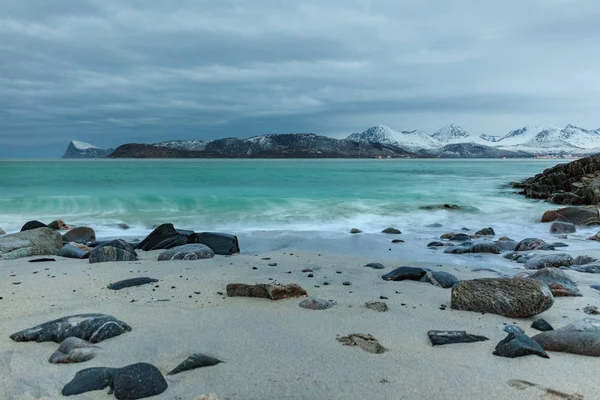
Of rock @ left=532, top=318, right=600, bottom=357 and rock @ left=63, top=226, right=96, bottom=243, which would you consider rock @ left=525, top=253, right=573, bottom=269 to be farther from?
rock @ left=63, top=226, right=96, bottom=243

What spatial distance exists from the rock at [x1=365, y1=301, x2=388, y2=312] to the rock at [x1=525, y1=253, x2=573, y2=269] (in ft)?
10.2

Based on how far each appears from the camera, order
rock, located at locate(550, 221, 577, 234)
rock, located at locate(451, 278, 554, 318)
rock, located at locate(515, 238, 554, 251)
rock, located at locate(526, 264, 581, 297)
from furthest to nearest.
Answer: rock, located at locate(550, 221, 577, 234), rock, located at locate(515, 238, 554, 251), rock, located at locate(526, 264, 581, 297), rock, located at locate(451, 278, 554, 318)

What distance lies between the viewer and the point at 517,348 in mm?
2834

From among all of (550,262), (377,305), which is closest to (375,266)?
(377,305)

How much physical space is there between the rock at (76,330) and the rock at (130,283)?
130cm

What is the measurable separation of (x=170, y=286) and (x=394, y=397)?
2.90 meters

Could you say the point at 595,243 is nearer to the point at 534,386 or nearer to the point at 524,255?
the point at 524,255

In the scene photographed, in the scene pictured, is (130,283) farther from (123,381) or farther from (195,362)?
(123,381)

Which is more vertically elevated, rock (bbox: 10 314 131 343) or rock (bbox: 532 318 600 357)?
rock (bbox: 10 314 131 343)

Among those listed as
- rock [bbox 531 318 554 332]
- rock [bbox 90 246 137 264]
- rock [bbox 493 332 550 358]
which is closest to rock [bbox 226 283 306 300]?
rock [bbox 493 332 550 358]

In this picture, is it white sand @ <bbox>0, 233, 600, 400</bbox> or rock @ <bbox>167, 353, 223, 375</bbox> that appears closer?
white sand @ <bbox>0, 233, 600, 400</bbox>

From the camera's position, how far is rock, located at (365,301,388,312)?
12.7 feet

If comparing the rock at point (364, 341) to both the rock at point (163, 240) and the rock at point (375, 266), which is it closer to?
the rock at point (375, 266)

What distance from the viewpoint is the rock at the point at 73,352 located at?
2713 millimetres
